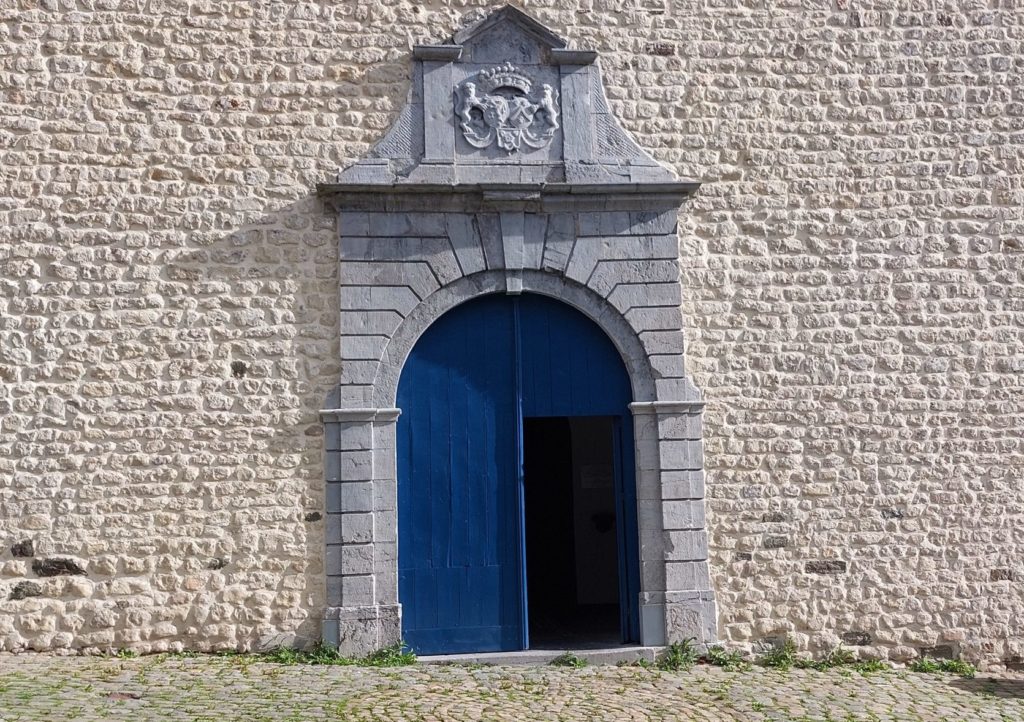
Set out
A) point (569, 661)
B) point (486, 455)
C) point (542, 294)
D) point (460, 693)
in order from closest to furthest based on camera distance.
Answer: point (460, 693) < point (569, 661) < point (486, 455) < point (542, 294)

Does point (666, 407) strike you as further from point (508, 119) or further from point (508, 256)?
point (508, 119)

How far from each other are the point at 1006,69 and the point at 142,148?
236 inches

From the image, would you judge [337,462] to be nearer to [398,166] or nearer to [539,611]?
[398,166]

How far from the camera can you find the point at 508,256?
21.0 ft

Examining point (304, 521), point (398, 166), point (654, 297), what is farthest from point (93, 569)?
point (654, 297)

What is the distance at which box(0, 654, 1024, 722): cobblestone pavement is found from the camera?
15.9 ft

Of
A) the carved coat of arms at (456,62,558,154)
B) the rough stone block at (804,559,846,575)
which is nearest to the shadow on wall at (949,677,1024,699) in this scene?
the rough stone block at (804,559,846,575)

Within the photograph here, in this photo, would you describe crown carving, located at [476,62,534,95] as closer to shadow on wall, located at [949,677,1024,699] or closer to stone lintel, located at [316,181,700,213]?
stone lintel, located at [316,181,700,213]

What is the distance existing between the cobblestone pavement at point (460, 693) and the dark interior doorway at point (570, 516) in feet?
8.14

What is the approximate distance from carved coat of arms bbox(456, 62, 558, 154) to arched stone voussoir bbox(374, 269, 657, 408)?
2.95 ft

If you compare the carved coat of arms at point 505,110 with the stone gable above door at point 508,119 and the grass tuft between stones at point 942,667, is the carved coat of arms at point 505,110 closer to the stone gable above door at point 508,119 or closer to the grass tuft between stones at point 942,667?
the stone gable above door at point 508,119

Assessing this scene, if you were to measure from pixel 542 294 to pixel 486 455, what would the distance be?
3.71 feet

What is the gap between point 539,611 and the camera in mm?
8047

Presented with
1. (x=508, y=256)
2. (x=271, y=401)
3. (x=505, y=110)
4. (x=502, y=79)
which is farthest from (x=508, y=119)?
(x=271, y=401)
